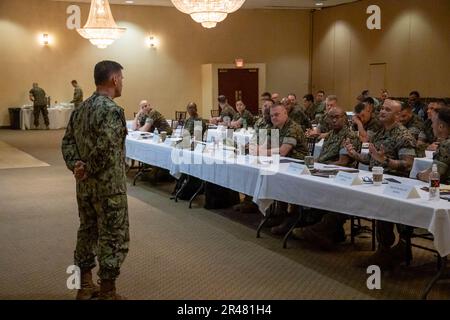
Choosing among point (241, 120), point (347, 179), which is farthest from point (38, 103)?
point (347, 179)

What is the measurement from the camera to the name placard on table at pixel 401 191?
3689 mm

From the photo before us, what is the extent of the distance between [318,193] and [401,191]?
754 millimetres

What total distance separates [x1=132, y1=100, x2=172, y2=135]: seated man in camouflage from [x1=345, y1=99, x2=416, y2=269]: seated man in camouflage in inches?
159

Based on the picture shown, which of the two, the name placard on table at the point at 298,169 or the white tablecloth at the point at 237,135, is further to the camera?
the white tablecloth at the point at 237,135

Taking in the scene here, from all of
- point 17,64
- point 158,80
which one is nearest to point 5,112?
point 17,64

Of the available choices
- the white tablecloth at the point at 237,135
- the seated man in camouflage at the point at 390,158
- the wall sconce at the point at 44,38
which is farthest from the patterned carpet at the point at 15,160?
the seated man in camouflage at the point at 390,158

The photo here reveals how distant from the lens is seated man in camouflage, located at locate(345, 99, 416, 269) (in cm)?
432

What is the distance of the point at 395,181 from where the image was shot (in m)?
4.21

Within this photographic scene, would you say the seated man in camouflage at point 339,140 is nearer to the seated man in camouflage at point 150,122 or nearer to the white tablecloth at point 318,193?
the white tablecloth at point 318,193

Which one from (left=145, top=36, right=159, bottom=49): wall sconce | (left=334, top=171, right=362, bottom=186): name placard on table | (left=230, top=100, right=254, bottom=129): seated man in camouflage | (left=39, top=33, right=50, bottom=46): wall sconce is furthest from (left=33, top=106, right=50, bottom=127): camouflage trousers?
(left=334, top=171, right=362, bottom=186): name placard on table

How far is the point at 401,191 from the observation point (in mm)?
3791

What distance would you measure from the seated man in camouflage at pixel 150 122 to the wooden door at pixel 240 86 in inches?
373

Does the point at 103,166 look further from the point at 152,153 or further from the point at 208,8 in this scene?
the point at 208,8

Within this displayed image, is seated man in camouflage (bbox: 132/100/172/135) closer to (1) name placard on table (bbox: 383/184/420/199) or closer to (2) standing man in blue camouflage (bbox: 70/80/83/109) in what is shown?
(1) name placard on table (bbox: 383/184/420/199)
